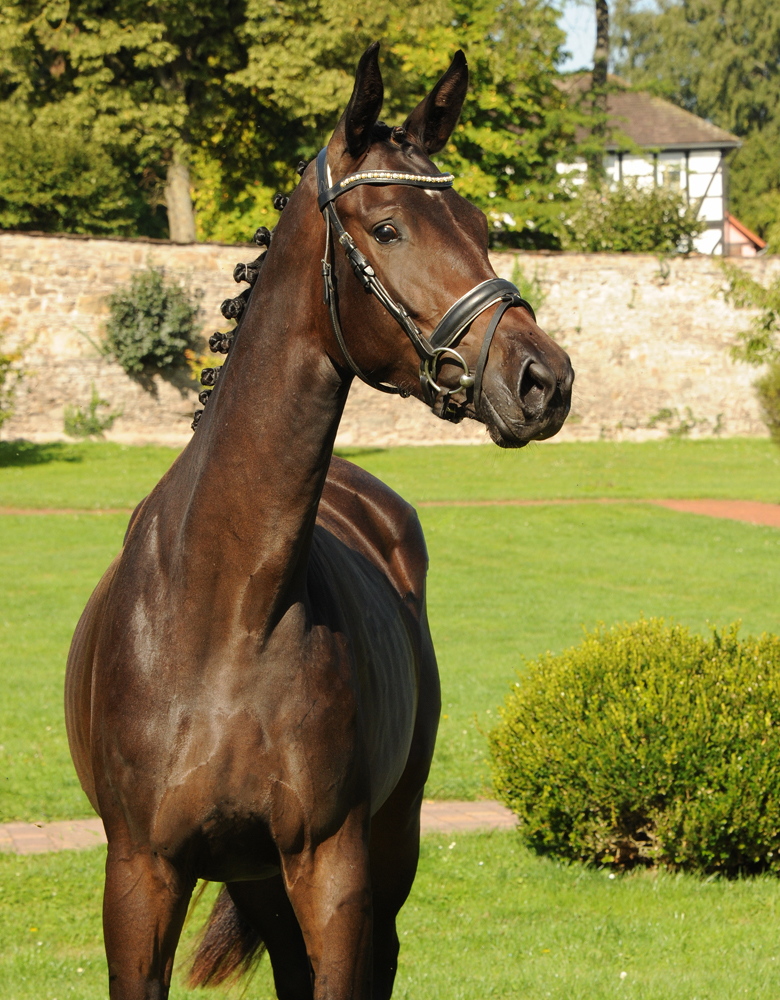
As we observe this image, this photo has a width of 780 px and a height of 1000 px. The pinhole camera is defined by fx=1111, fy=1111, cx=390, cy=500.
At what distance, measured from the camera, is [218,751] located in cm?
233

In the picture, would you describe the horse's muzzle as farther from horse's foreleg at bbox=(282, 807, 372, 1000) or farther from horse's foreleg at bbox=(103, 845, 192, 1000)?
horse's foreleg at bbox=(103, 845, 192, 1000)

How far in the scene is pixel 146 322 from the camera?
73.4 ft

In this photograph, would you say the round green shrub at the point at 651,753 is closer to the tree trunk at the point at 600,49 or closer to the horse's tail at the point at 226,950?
the horse's tail at the point at 226,950

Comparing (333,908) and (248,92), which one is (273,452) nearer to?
(333,908)

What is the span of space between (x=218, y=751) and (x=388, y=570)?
137 centimetres

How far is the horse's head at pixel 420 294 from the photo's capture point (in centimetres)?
205

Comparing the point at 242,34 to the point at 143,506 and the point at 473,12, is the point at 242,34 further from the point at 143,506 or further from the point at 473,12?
the point at 143,506

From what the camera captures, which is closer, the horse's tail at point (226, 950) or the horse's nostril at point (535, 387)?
the horse's nostril at point (535, 387)

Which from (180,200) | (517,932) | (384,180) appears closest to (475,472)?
(180,200)

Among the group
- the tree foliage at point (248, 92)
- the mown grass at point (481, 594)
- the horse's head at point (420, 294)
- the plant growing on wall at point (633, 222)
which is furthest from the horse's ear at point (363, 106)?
the plant growing on wall at point (633, 222)

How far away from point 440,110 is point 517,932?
354 centimetres

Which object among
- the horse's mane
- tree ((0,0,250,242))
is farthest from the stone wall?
the horse's mane

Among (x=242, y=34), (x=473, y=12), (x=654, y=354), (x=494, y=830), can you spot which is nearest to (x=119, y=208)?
(x=242, y=34)

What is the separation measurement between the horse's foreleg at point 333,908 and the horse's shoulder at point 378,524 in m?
1.19
